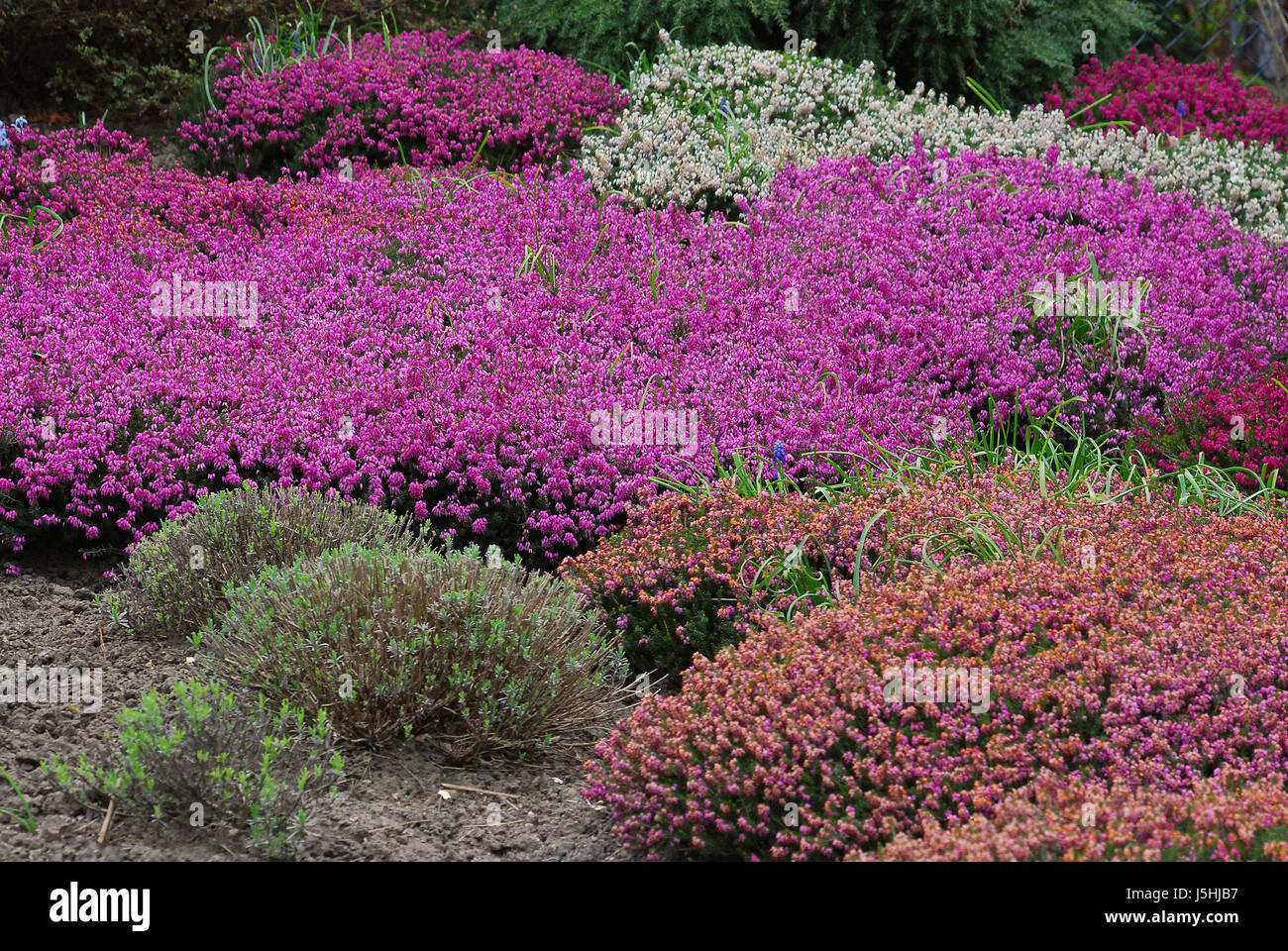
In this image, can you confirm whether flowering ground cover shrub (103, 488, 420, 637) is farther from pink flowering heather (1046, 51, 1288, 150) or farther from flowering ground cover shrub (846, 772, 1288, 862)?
pink flowering heather (1046, 51, 1288, 150)

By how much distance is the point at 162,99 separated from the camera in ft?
31.6

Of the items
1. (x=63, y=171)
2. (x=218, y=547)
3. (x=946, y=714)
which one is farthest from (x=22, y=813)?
(x=63, y=171)

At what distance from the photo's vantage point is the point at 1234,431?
217 inches

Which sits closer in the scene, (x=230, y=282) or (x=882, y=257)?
(x=230, y=282)

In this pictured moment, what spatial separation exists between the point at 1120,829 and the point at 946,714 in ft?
1.88

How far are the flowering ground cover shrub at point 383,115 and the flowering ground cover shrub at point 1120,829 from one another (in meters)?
6.83

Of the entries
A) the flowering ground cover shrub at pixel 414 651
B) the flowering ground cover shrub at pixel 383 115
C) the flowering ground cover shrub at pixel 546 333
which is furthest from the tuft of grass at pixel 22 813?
the flowering ground cover shrub at pixel 383 115

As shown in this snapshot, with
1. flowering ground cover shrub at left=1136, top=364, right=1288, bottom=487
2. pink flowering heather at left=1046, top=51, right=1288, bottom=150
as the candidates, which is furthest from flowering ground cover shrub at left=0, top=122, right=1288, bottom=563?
pink flowering heather at left=1046, top=51, right=1288, bottom=150

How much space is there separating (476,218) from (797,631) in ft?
14.2

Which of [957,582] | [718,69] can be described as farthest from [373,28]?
[957,582]

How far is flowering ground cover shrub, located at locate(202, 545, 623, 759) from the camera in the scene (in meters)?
3.70

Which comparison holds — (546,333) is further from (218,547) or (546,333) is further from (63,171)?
(63,171)

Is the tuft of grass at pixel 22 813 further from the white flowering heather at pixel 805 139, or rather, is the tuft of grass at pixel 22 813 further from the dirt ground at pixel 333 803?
the white flowering heather at pixel 805 139

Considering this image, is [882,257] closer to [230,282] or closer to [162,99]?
[230,282]
